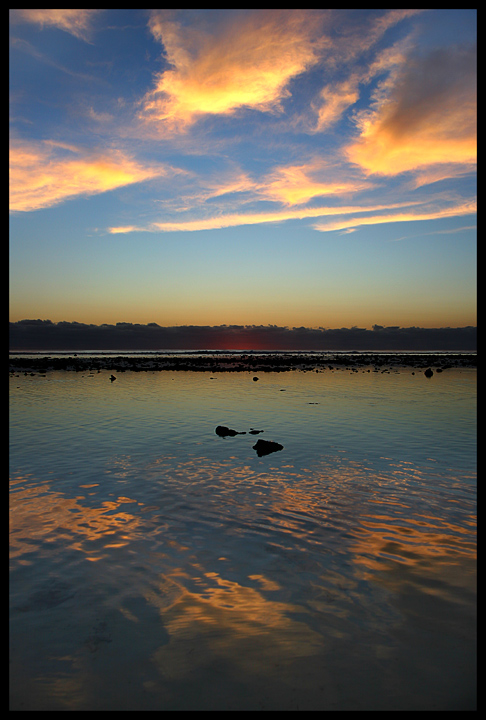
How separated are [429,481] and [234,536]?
6.21 metres

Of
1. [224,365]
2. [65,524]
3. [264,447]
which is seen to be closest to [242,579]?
[65,524]

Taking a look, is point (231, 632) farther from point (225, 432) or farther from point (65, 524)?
point (225, 432)

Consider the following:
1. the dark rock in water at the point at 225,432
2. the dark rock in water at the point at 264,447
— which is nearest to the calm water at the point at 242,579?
the dark rock in water at the point at 264,447

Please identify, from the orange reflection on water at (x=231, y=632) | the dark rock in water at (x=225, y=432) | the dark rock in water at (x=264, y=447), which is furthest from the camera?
the dark rock in water at (x=225, y=432)

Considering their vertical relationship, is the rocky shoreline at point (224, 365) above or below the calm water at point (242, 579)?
above

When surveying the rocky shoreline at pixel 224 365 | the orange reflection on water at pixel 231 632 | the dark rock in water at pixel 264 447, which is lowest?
the orange reflection on water at pixel 231 632

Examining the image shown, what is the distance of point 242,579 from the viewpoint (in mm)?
6324

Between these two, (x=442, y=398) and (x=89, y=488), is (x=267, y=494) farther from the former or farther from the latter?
(x=442, y=398)

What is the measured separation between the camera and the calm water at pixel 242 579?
4414mm

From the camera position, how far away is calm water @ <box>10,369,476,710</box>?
4.41m

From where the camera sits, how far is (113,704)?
415cm

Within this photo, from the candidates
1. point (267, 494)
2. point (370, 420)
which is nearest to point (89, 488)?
point (267, 494)

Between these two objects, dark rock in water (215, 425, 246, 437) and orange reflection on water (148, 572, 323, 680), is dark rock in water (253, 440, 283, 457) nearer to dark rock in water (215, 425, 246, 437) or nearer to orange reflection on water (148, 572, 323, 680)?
dark rock in water (215, 425, 246, 437)

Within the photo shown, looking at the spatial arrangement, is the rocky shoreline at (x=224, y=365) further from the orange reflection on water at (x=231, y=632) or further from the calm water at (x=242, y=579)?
the orange reflection on water at (x=231, y=632)
